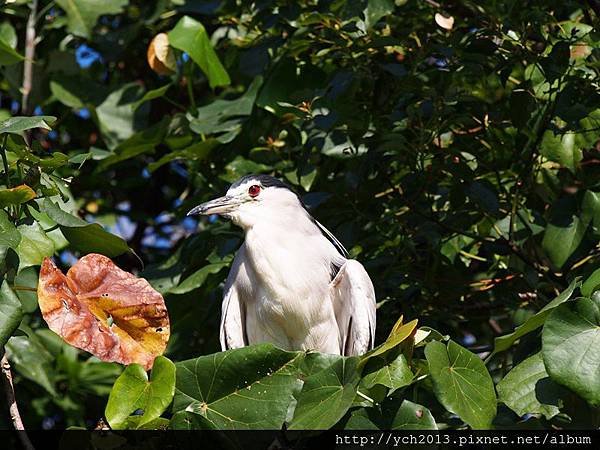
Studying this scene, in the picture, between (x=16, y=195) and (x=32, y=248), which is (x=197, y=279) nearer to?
(x=32, y=248)

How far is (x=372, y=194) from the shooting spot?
334 centimetres

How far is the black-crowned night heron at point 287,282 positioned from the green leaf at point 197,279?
78 mm

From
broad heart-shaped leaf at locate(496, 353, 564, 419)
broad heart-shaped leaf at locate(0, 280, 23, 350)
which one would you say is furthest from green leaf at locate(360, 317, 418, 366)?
broad heart-shaped leaf at locate(0, 280, 23, 350)

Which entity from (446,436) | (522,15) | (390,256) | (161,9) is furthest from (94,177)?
(446,436)

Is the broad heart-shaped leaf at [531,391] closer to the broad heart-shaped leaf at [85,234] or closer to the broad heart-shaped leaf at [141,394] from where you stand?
the broad heart-shaped leaf at [141,394]

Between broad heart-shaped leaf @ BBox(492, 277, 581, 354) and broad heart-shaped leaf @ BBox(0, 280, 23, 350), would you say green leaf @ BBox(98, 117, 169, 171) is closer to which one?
broad heart-shaped leaf @ BBox(0, 280, 23, 350)

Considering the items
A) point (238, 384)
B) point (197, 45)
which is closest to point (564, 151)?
point (238, 384)

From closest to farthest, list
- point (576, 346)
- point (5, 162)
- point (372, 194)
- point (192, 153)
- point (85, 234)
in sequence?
point (576, 346)
point (5, 162)
point (85, 234)
point (372, 194)
point (192, 153)

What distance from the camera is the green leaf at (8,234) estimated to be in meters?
2.17

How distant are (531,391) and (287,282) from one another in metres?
1.14

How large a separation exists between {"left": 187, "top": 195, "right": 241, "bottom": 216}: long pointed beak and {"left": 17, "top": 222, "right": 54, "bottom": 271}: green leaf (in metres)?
0.86

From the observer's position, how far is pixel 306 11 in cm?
357

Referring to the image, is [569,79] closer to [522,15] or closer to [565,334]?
[522,15]

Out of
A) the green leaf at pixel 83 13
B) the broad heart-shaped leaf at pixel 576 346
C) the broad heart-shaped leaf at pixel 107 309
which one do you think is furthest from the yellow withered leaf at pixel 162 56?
the broad heart-shaped leaf at pixel 576 346
